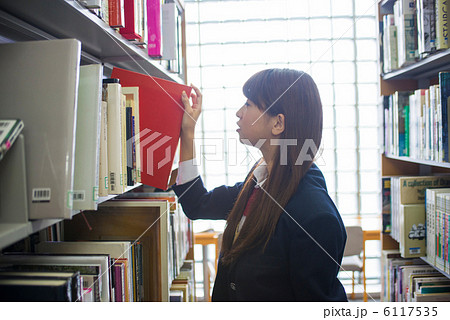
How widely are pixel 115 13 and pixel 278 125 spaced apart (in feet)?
1.72

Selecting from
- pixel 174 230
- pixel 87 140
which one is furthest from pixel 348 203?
pixel 87 140

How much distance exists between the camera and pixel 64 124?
586 millimetres

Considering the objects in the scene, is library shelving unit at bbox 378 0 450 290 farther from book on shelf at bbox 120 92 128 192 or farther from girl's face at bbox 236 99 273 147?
book on shelf at bbox 120 92 128 192

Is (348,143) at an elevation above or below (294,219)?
above

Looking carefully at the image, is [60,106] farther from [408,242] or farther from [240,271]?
[408,242]

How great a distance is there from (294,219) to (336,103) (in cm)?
213

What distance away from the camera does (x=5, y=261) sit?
72 cm

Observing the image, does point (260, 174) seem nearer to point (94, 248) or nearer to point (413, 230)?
point (94, 248)

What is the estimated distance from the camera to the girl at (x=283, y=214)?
921 millimetres

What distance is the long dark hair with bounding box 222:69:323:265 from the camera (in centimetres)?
103

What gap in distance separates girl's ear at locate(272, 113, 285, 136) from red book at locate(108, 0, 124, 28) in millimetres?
485

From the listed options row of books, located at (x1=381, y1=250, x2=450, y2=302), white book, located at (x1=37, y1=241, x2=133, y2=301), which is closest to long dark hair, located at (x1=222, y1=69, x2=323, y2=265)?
white book, located at (x1=37, y1=241, x2=133, y2=301)

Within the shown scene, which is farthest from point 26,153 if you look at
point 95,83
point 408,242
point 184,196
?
point 408,242

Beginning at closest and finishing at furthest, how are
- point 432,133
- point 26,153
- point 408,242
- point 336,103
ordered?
point 26,153 → point 432,133 → point 408,242 → point 336,103
